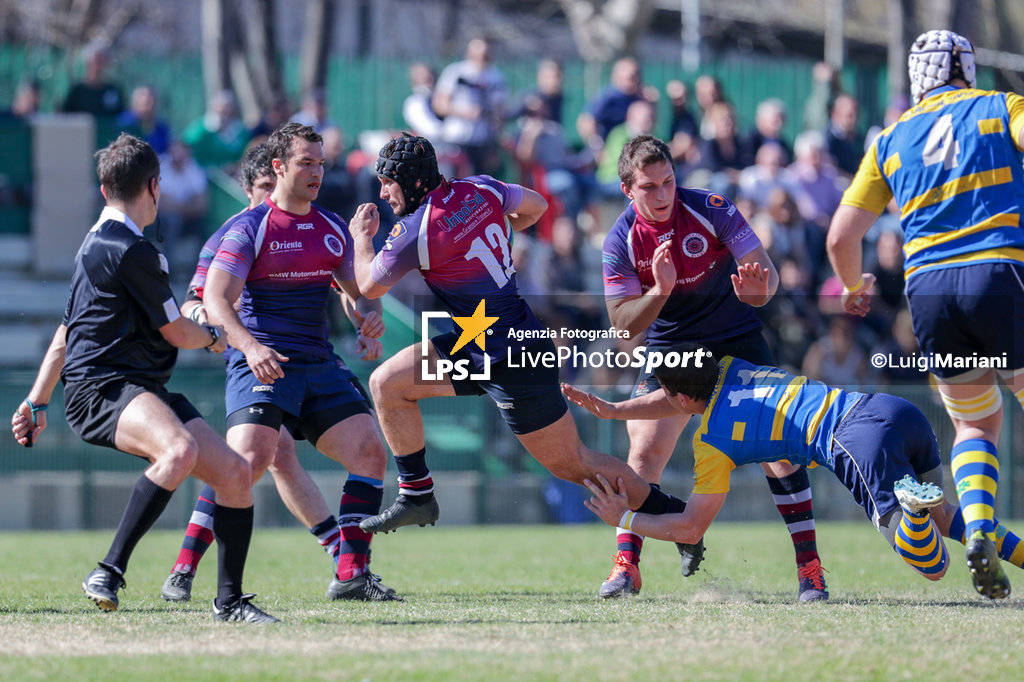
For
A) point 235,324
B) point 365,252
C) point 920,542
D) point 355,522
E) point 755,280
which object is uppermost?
point 365,252

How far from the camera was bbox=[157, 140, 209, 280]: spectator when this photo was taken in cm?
1619

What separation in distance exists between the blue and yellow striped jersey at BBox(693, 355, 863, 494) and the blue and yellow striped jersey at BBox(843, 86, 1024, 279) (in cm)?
81

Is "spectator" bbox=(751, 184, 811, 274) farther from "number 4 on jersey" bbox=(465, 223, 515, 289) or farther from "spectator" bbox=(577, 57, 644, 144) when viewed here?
"number 4 on jersey" bbox=(465, 223, 515, 289)

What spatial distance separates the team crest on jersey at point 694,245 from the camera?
24.5ft

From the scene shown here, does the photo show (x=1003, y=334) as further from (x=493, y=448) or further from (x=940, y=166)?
(x=493, y=448)

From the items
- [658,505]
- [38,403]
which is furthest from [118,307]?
[658,505]

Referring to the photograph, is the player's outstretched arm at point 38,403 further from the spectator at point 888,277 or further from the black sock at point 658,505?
the spectator at point 888,277

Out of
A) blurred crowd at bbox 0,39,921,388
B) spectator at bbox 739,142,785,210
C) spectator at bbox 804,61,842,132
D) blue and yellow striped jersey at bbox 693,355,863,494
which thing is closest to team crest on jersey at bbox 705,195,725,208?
blue and yellow striped jersey at bbox 693,355,863,494

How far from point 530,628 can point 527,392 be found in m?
1.48

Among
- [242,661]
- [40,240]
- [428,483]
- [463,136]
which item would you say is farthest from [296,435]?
[40,240]

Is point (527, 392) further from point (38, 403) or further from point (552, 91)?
point (552, 91)

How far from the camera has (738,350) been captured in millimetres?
7578

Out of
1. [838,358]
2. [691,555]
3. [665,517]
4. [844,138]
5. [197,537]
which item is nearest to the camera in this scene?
[665,517]

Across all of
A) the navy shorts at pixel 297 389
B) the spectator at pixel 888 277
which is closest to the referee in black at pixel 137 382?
the navy shorts at pixel 297 389
